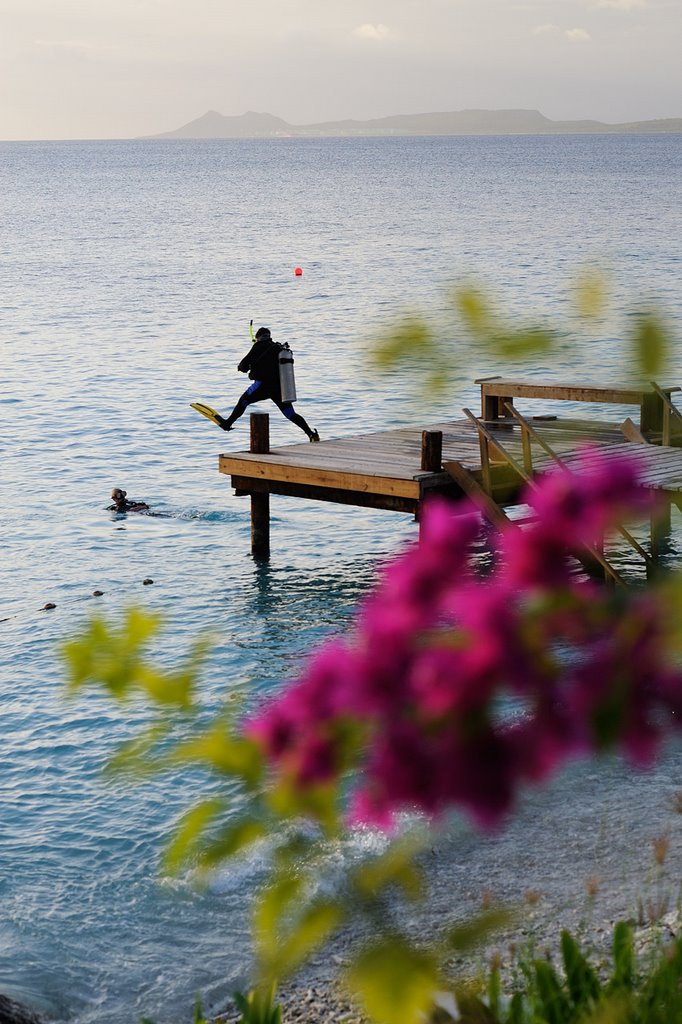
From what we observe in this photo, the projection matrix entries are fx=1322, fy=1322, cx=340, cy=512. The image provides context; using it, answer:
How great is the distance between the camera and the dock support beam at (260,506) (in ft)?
54.3

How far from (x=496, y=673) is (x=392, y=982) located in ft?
1.31

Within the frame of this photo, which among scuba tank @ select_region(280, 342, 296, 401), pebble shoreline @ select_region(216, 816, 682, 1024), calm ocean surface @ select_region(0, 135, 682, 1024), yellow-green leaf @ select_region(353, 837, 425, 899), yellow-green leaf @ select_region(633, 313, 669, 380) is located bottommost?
calm ocean surface @ select_region(0, 135, 682, 1024)

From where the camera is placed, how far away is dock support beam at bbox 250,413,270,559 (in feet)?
54.3

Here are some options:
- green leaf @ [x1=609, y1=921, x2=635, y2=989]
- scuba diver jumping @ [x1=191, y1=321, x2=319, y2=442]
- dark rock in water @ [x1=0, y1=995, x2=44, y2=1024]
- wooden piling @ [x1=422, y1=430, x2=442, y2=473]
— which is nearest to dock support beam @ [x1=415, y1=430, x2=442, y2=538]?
wooden piling @ [x1=422, y1=430, x2=442, y2=473]

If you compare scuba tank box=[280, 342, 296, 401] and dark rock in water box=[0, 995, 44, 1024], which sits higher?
scuba tank box=[280, 342, 296, 401]

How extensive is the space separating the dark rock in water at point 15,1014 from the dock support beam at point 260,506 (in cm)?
938

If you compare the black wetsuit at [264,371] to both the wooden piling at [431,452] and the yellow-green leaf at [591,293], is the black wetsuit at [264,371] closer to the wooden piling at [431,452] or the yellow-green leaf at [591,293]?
the wooden piling at [431,452]

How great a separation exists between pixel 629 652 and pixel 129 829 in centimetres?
1012

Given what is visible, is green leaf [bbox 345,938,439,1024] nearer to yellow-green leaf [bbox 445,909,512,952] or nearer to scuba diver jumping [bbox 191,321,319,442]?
yellow-green leaf [bbox 445,909,512,952]

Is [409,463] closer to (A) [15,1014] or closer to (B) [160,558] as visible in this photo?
(B) [160,558]

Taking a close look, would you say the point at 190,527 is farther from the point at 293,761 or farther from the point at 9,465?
the point at 293,761

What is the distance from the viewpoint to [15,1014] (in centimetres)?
778

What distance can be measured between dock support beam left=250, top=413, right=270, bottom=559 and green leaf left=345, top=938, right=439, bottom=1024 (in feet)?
49.7

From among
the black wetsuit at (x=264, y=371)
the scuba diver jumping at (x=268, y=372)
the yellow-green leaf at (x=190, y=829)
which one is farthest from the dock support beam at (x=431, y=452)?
the yellow-green leaf at (x=190, y=829)
